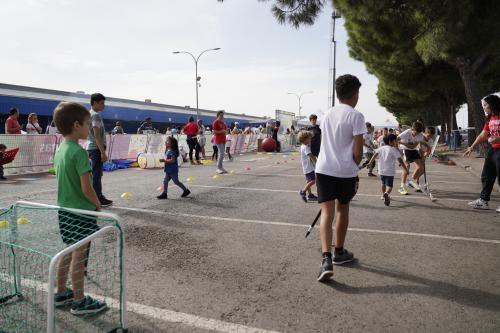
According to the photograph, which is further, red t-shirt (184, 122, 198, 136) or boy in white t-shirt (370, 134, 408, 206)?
red t-shirt (184, 122, 198, 136)

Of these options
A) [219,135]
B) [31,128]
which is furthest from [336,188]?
[31,128]

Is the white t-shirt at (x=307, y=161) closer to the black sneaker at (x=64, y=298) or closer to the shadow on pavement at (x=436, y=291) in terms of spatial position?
the shadow on pavement at (x=436, y=291)

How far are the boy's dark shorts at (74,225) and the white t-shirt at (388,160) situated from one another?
616 centimetres

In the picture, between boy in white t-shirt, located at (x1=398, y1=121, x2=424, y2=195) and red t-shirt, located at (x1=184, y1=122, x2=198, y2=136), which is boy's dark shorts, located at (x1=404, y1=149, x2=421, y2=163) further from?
red t-shirt, located at (x1=184, y1=122, x2=198, y2=136)

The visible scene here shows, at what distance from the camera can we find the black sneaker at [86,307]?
2725 millimetres

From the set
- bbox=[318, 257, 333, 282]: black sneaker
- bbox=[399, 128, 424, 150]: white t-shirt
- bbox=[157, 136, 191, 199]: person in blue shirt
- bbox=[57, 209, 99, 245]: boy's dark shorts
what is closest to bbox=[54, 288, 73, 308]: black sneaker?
bbox=[57, 209, 99, 245]: boy's dark shorts

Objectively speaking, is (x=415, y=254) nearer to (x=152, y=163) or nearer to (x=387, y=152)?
(x=387, y=152)

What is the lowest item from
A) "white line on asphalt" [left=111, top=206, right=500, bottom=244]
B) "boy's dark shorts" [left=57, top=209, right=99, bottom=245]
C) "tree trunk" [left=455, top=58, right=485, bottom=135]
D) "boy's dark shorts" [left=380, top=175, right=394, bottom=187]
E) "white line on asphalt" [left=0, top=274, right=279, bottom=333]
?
"white line on asphalt" [left=0, top=274, right=279, bottom=333]

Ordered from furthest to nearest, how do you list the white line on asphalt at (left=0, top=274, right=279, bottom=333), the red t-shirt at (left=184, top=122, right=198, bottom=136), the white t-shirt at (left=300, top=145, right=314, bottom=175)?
the red t-shirt at (left=184, top=122, right=198, bottom=136), the white t-shirt at (left=300, top=145, right=314, bottom=175), the white line on asphalt at (left=0, top=274, right=279, bottom=333)

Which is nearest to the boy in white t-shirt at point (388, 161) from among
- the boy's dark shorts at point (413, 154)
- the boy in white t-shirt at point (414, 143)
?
the boy in white t-shirt at point (414, 143)

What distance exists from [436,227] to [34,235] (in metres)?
5.43

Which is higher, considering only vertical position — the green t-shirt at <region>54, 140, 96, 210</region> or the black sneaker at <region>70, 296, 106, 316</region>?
the green t-shirt at <region>54, 140, 96, 210</region>

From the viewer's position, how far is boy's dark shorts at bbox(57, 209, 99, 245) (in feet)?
8.79

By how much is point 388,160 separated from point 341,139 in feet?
14.8
